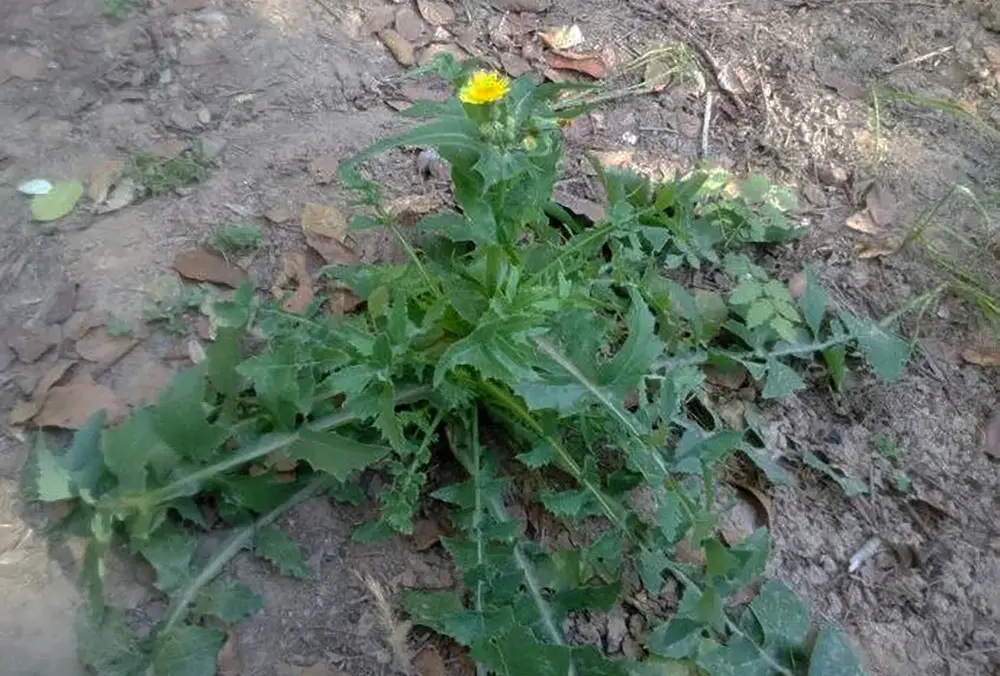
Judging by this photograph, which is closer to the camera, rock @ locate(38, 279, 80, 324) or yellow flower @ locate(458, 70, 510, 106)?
yellow flower @ locate(458, 70, 510, 106)

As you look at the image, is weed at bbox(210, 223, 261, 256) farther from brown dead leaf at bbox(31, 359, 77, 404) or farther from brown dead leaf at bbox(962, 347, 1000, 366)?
brown dead leaf at bbox(962, 347, 1000, 366)

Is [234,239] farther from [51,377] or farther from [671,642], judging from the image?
[671,642]

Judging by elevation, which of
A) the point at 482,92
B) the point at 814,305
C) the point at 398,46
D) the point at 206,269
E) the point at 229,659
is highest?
the point at 482,92

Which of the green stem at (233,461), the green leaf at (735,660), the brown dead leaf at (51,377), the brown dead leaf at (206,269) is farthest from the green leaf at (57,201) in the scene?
the green leaf at (735,660)

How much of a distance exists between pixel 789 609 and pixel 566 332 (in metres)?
0.75

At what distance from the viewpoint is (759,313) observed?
2539 mm

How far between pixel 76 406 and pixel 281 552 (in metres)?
0.55

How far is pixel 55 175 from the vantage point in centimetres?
254

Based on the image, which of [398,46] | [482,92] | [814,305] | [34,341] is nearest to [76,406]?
[34,341]

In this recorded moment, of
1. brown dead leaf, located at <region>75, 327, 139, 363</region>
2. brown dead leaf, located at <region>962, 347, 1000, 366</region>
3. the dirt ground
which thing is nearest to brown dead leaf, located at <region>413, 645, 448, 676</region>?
the dirt ground

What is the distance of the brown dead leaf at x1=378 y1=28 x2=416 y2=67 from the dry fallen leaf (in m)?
0.42

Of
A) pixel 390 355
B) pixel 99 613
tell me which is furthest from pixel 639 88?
pixel 99 613

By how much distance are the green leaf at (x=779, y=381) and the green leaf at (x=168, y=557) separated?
1346 millimetres

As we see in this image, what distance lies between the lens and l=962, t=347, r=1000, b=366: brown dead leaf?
2705 mm
